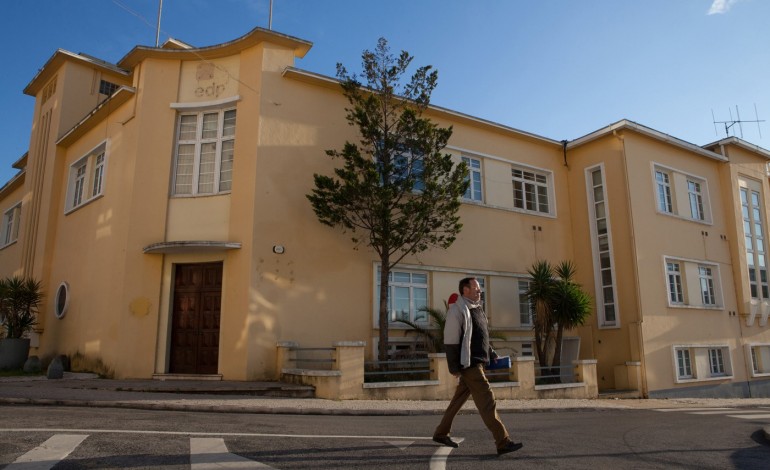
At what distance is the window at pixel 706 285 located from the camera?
20247 millimetres

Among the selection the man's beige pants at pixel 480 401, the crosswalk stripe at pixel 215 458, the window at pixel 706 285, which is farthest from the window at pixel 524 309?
the crosswalk stripe at pixel 215 458

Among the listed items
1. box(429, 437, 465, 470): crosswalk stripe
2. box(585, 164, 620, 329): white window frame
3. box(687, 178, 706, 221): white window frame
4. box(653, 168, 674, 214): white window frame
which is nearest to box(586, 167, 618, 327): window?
box(585, 164, 620, 329): white window frame

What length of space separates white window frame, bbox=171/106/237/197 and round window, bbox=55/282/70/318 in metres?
4.95

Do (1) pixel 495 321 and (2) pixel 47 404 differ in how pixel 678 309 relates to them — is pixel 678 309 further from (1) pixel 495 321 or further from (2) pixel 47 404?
(2) pixel 47 404

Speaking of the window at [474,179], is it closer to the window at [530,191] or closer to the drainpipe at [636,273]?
the window at [530,191]

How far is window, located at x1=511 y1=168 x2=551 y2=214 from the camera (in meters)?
19.1

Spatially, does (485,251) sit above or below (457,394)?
above

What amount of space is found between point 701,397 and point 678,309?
270 cm

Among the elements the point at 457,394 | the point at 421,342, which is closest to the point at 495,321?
the point at 421,342

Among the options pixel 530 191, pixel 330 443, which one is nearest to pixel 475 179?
pixel 530 191

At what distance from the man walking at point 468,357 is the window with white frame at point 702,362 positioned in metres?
14.1

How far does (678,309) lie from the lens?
18734mm

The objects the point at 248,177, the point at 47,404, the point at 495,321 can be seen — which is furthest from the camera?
the point at 495,321

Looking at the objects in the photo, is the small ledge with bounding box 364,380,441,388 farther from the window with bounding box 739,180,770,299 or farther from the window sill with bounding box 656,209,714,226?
the window with bounding box 739,180,770,299
